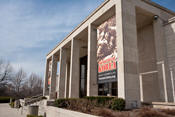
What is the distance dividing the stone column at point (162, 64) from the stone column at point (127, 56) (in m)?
3.11

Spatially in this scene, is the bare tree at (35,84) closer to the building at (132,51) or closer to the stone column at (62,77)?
the stone column at (62,77)

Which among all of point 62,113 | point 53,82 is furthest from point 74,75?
point 62,113

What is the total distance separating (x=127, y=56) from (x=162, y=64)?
170 inches

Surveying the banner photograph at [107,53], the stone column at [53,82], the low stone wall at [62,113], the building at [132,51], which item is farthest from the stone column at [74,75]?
the stone column at [53,82]

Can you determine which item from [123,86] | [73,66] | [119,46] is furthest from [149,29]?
[73,66]

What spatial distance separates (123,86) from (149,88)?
5.34 metres

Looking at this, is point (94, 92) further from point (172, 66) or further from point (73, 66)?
point (172, 66)

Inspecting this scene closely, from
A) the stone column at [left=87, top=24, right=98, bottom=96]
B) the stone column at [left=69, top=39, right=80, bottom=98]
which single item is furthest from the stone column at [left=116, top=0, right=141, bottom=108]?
the stone column at [left=69, top=39, right=80, bottom=98]

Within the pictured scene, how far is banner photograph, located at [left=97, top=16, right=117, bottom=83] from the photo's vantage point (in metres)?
13.1

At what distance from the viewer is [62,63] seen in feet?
82.7

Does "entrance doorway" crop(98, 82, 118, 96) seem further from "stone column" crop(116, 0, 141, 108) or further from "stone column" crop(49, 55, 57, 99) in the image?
"stone column" crop(49, 55, 57, 99)

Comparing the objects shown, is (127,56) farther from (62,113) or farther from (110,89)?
(62,113)

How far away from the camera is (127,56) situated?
11.7 metres

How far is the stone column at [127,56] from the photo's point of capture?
11039mm
